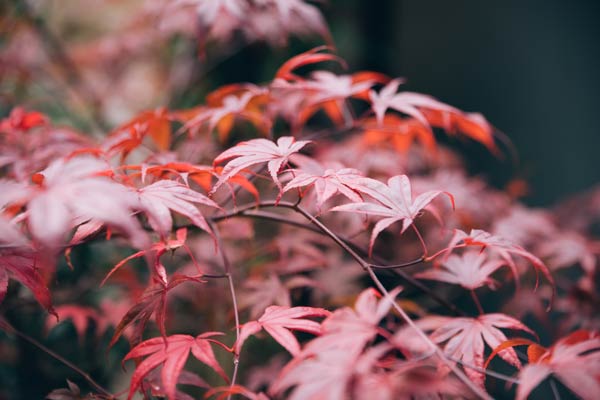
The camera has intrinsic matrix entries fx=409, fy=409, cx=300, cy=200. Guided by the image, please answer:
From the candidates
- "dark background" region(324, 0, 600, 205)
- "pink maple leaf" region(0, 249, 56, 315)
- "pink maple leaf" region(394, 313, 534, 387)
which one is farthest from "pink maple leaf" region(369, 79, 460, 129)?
"dark background" region(324, 0, 600, 205)

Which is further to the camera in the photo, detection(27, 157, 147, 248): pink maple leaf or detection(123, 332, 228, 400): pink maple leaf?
detection(123, 332, 228, 400): pink maple leaf

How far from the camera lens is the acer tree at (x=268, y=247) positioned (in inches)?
20.5

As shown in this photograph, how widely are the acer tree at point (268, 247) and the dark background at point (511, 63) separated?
17.7 inches

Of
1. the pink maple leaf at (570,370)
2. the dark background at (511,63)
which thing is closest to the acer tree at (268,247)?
the pink maple leaf at (570,370)

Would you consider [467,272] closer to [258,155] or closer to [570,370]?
[570,370]

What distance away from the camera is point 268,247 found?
1128mm

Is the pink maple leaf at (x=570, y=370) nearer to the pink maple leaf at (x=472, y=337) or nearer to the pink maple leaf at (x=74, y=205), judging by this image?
the pink maple leaf at (x=472, y=337)

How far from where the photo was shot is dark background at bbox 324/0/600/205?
1859mm

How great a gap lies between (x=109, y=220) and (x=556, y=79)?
84.4 inches

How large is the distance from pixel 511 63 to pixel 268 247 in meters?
1.71

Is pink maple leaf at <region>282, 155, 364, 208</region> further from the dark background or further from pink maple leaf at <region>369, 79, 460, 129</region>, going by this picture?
the dark background

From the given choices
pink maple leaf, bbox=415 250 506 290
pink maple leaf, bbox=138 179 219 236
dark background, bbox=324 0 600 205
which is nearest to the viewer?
pink maple leaf, bbox=138 179 219 236

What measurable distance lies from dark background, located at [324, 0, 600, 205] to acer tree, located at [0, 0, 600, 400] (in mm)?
448

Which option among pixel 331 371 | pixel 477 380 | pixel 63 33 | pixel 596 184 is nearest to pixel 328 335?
pixel 331 371
